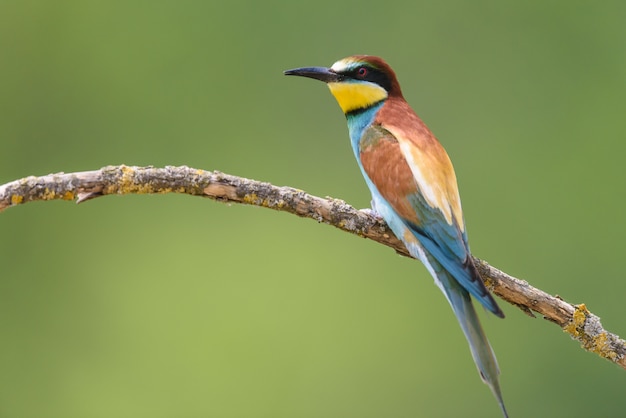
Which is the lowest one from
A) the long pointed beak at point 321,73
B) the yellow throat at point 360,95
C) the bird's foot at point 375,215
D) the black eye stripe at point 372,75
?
the bird's foot at point 375,215

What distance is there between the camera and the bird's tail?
222cm

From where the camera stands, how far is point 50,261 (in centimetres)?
438

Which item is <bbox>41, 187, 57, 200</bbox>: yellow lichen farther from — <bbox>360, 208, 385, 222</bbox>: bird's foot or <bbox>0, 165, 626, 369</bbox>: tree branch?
<bbox>360, 208, 385, 222</bbox>: bird's foot

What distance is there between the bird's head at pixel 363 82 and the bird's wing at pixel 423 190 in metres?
0.20

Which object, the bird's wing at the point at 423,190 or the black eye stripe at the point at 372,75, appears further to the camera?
the black eye stripe at the point at 372,75

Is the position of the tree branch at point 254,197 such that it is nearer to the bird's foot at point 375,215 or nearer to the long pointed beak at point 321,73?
the bird's foot at point 375,215

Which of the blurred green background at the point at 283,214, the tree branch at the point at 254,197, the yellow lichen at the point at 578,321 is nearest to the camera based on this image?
the tree branch at the point at 254,197

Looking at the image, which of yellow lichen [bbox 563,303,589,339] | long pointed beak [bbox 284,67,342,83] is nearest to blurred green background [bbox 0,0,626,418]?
long pointed beak [bbox 284,67,342,83]

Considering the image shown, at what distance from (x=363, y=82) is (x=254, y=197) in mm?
693

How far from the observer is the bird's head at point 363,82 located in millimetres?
2711

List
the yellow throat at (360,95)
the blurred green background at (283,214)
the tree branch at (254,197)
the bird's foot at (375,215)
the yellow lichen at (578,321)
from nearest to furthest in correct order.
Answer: the tree branch at (254,197), the yellow lichen at (578,321), the bird's foot at (375,215), the yellow throat at (360,95), the blurred green background at (283,214)

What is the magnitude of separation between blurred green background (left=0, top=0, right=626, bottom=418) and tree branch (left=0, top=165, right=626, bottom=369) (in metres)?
1.76

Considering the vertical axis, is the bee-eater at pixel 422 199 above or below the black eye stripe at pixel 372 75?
below

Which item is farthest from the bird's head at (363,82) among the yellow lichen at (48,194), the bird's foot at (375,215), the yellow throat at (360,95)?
the yellow lichen at (48,194)
